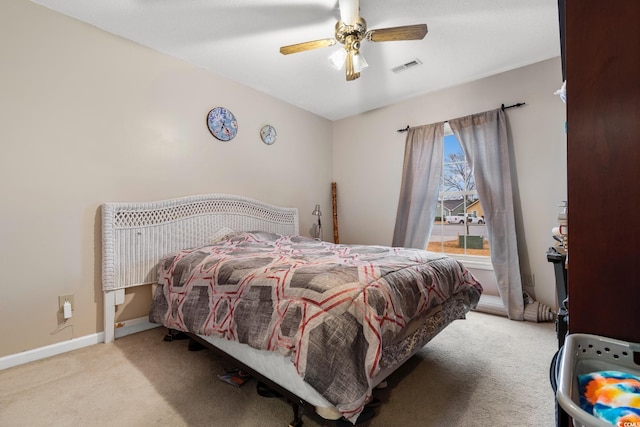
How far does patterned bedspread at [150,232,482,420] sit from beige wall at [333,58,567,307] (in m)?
1.25

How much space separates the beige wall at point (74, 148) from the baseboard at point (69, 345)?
45 millimetres

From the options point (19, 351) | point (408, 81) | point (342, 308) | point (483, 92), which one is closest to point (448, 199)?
point (483, 92)

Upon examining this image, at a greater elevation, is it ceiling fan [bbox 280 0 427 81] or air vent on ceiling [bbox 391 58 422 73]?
air vent on ceiling [bbox 391 58 422 73]

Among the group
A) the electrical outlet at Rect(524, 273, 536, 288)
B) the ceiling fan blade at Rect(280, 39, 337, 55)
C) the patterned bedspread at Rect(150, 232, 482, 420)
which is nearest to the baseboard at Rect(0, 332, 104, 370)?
the patterned bedspread at Rect(150, 232, 482, 420)

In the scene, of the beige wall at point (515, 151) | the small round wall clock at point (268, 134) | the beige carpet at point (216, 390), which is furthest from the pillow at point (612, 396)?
the small round wall clock at point (268, 134)

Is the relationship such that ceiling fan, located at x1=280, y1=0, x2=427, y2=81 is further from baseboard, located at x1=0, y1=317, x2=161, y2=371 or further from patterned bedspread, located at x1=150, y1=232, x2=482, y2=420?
baseboard, located at x1=0, y1=317, x2=161, y2=371

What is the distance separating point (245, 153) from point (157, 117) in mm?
984

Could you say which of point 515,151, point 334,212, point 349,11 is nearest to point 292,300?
point 349,11

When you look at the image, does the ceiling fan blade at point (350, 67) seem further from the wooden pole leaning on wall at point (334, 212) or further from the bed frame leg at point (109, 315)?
the bed frame leg at point (109, 315)

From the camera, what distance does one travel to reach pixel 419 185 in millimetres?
3580

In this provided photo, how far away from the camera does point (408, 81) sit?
3305 mm

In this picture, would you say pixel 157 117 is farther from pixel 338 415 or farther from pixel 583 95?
pixel 583 95

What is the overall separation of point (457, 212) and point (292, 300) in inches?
115

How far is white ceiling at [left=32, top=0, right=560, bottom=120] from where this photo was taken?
2123mm
